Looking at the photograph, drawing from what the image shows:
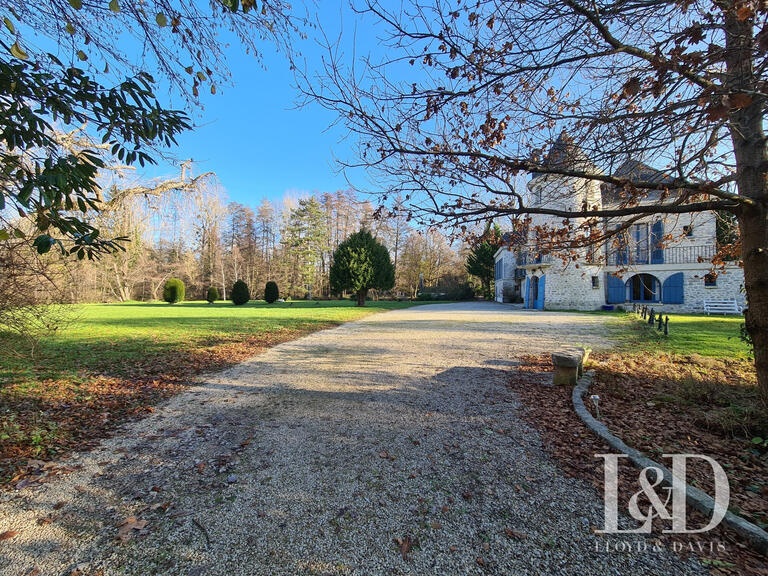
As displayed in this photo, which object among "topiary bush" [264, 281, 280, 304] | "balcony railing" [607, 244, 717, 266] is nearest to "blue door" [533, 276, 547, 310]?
"balcony railing" [607, 244, 717, 266]

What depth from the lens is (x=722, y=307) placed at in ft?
53.8


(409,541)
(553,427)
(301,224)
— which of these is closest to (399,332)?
(553,427)

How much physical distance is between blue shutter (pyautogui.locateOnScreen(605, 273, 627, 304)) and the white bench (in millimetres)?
3575

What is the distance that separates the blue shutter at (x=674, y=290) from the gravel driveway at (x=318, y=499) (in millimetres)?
20102

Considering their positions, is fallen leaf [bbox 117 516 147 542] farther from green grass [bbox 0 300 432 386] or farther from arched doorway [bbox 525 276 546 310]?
arched doorway [bbox 525 276 546 310]

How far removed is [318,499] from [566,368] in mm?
3979

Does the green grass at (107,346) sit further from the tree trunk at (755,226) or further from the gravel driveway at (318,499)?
the tree trunk at (755,226)

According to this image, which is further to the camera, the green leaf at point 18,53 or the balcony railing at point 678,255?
the balcony railing at point 678,255

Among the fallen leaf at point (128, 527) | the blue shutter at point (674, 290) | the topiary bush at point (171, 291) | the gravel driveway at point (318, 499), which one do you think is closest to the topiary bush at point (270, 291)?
the topiary bush at point (171, 291)

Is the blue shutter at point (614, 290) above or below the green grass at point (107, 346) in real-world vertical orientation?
above

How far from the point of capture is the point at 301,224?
3881 cm

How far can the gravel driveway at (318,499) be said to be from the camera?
174cm

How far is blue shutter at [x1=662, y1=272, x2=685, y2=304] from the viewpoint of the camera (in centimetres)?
1777

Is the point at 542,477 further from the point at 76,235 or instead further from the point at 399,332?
the point at 399,332
